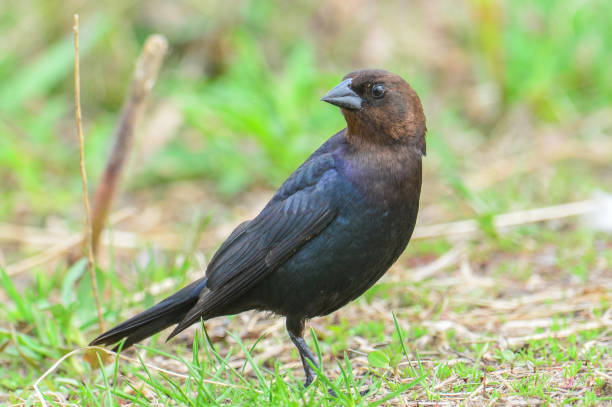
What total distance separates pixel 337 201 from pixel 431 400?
2.56 ft

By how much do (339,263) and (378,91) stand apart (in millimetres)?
686

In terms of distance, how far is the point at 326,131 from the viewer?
5.66 meters

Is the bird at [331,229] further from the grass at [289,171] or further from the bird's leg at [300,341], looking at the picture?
the grass at [289,171]

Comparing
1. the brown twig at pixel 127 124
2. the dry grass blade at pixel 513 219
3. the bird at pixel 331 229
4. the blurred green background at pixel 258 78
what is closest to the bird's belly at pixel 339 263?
the bird at pixel 331 229

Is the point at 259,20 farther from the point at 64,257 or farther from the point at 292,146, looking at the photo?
the point at 64,257

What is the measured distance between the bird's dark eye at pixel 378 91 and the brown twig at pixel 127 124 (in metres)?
1.27

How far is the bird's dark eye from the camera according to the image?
3100 millimetres

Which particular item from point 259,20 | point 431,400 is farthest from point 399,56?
point 431,400

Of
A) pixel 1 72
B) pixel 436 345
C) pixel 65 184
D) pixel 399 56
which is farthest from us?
pixel 399 56

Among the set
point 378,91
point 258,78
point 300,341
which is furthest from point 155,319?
point 258,78

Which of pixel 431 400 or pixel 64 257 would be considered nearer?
pixel 431 400

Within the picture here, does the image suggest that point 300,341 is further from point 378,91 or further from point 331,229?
point 378,91

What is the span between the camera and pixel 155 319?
326 cm

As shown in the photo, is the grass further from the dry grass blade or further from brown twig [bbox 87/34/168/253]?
brown twig [bbox 87/34/168/253]
